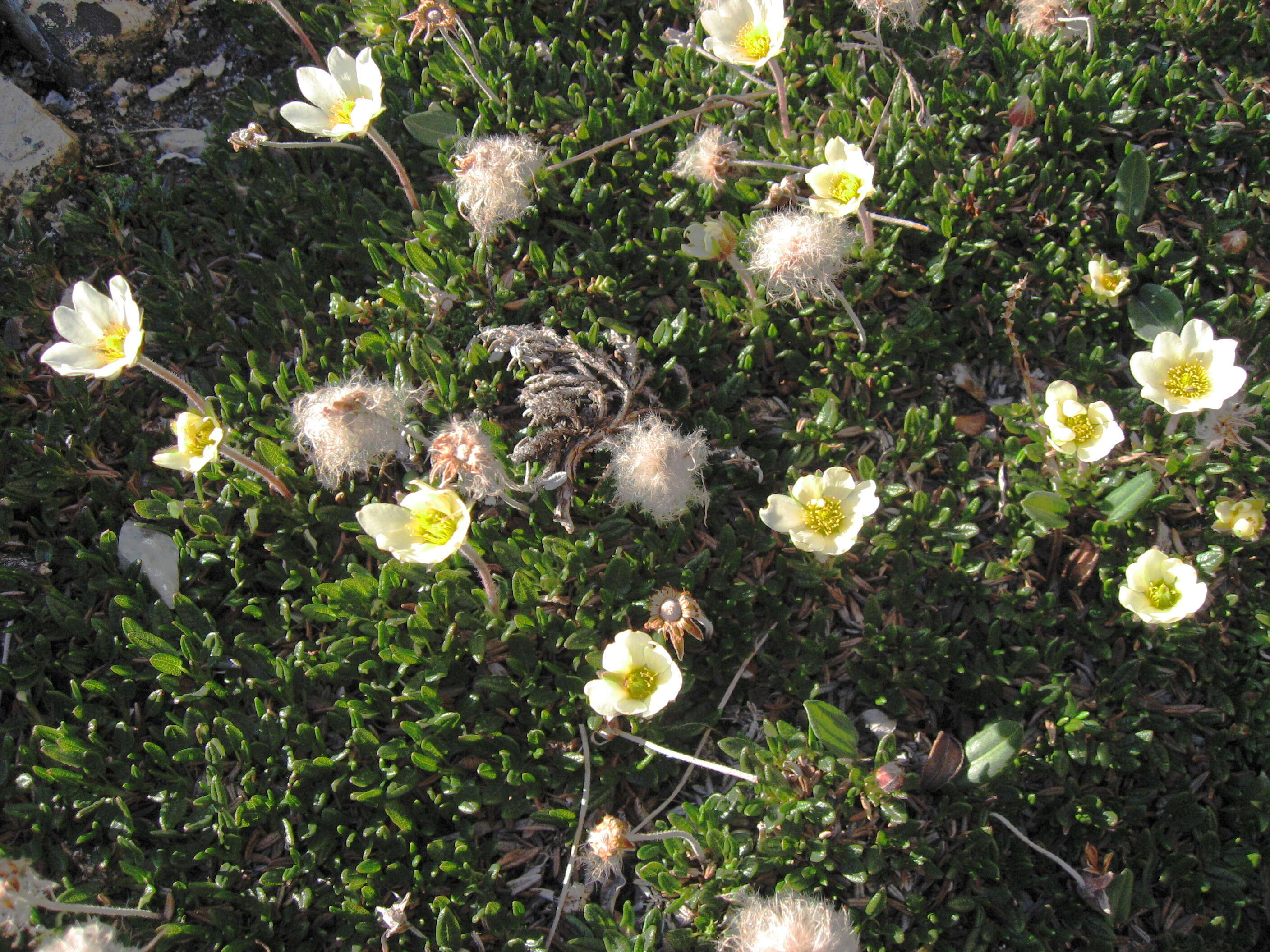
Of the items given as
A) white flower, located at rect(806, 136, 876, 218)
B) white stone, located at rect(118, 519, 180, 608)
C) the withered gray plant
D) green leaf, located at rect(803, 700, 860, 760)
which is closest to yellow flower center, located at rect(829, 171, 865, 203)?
white flower, located at rect(806, 136, 876, 218)

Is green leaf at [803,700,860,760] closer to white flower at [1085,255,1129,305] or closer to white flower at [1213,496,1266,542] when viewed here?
white flower at [1213,496,1266,542]

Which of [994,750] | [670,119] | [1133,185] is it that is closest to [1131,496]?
[994,750]

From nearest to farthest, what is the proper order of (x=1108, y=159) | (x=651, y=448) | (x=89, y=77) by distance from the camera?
1. (x=651, y=448)
2. (x=1108, y=159)
3. (x=89, y=77)

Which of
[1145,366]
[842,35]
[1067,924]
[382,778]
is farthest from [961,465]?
[382,778]

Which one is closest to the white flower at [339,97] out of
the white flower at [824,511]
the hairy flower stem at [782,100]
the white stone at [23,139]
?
the white stone at [23,139]

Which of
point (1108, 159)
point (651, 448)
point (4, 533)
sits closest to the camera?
point (651, 448)

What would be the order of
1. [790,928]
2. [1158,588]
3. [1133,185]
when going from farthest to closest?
[1133,185] < [1158,588] < [790,928]

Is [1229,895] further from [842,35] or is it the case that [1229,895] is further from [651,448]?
[842,35]

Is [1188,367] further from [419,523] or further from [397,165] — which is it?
[397,165]
